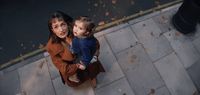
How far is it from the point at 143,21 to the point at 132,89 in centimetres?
169

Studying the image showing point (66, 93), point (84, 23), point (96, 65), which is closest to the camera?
point (84, 23)

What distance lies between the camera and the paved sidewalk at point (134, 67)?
559 cm

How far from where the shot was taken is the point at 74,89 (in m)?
5.56

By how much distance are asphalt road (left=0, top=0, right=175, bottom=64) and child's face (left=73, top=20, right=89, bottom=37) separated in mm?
2373

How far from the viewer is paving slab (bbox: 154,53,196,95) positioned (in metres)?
5.60

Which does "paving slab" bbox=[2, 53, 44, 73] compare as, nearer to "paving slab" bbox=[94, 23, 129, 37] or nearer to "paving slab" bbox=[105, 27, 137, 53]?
"paving slab" bbox=[94, 23, 129, 37]

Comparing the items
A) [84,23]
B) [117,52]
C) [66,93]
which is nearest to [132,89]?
[117,52]

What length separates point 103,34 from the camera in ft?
20.4

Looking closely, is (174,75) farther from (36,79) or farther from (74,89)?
(36,79)

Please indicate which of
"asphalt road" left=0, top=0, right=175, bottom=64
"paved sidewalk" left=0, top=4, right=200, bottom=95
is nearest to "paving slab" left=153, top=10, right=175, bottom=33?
"paved sidewalk" left=0, top=4, right=200, bottom=95

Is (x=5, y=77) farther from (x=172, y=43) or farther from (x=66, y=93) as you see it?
(x=172, y=43)

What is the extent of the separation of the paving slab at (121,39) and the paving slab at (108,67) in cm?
14

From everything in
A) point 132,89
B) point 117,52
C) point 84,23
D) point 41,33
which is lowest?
point 132,89

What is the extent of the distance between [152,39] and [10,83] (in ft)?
10.3
